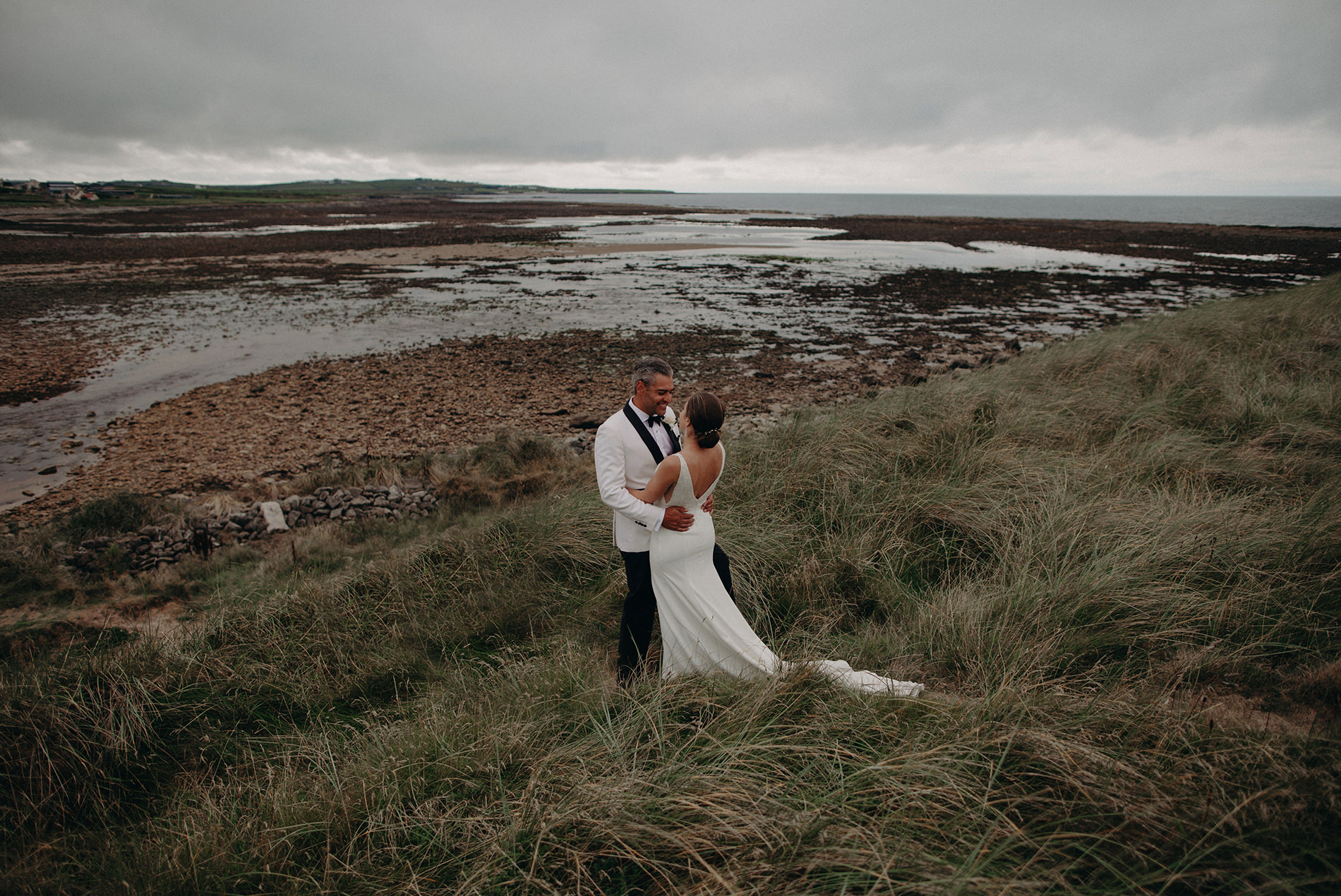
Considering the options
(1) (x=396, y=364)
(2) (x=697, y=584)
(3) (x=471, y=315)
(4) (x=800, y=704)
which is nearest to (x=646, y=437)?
(2) (x=697, y=584)

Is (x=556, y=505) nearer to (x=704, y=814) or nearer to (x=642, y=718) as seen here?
(x=642, y=718)

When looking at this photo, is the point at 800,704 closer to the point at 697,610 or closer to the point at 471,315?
the point at 697,610

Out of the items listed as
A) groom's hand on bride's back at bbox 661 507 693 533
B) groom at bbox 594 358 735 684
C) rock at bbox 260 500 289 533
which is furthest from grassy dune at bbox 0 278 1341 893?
groom's hand on bride's back at bbox 661 507 693 533

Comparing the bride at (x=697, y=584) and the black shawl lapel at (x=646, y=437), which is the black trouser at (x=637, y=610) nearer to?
the bride at (x=697, y=584)

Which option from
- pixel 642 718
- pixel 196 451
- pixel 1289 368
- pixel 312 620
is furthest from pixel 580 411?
pixel 1289 368

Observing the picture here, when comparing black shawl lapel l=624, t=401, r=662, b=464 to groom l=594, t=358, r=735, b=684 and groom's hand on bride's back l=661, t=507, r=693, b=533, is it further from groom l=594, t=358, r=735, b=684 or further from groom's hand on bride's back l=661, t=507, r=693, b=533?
groom's hand on bride's back l=661, t=507, r=693, b=533

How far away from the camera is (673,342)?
16734 mm

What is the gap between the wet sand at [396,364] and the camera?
31.7 feet

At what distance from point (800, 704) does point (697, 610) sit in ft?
2.63

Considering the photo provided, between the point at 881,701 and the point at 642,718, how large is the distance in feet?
3.94

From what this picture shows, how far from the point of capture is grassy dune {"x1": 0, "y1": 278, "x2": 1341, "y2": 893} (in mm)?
2150

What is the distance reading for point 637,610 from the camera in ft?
13.0

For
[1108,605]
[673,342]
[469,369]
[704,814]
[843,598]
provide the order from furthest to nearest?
[673,342], [469,369], [843,598], [1108,605], [704,814]

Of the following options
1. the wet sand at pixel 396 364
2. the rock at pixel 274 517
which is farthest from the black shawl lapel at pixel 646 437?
the wet sand at pixel 396 364
